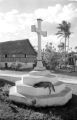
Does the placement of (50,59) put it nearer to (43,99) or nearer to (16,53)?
(16,53)

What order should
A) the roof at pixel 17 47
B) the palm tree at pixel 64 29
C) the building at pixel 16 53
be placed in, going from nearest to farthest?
the building at pixel 16 53 < the roof at pixel 17 47 < the palm tree at pixel 64 29

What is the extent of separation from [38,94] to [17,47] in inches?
905

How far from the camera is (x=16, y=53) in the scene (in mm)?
27875

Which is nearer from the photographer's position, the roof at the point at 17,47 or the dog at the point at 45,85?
the dog at the point at 45,85

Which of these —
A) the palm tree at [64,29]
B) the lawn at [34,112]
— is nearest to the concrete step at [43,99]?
the lawn at [34,112]

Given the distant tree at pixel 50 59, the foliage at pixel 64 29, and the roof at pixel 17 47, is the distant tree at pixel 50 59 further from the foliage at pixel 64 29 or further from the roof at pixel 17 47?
the foliage at pixel 64 29

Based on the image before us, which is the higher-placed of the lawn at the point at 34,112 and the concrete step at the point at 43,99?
the concrete step at the point at 43,99

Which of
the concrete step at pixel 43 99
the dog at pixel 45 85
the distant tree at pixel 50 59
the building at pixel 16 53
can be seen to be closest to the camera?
the concrete step at pixel 43 99

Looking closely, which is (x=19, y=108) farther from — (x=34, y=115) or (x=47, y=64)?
(x=47, y=64)

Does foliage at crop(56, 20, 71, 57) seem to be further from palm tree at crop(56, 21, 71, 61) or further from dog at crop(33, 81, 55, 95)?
dog at crop(33, 81, 55, 95)

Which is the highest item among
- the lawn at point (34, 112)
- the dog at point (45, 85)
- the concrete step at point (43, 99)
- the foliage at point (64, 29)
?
the foliage at point (64, 29)

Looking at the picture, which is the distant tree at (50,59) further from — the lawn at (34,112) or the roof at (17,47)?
the lawn at (34,112)

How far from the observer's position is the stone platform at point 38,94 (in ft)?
21.1

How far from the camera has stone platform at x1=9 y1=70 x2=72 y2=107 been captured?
6438 millimetres
